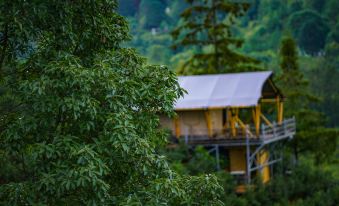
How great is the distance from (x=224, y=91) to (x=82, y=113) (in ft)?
73.7

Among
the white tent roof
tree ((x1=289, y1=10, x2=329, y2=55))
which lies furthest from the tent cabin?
tree ((x1=289, y1=10, x2=329, y2=55))

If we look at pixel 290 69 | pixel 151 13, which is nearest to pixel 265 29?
pixel 151 13

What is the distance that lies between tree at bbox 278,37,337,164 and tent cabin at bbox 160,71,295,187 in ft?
12.5

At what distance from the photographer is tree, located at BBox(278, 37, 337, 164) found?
37.3m

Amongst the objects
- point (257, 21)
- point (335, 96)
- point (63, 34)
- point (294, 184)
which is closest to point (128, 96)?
point (63, 34)

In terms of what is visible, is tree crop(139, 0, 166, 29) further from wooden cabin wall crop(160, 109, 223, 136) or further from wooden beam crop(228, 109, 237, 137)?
wooden beam crop(228, 109, 237, 137)

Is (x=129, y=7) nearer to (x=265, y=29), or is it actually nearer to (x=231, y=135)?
(x=265, y=29)

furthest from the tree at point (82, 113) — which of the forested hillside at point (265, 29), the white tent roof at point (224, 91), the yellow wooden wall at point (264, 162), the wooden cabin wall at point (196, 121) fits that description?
the forested hillside at point (265, 29)

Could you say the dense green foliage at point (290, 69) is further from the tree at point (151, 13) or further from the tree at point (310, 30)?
the tree at point (151, 13)

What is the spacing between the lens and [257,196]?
28.6 meters

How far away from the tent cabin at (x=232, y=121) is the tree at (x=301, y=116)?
12.5 ft

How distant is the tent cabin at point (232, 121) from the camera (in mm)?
30469

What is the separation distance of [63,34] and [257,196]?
20.2 metres

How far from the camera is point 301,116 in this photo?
39.7m
